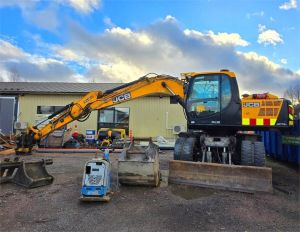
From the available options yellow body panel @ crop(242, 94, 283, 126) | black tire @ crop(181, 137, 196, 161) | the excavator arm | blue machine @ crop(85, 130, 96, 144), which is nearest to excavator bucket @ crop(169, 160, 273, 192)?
black tire @ crop(181, 137, 196, 161)

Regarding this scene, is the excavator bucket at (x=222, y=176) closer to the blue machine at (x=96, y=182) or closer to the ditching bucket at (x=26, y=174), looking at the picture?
the blue machine at (x=96, y=182)

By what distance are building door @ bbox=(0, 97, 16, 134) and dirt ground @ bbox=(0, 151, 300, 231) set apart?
1375 centimetres

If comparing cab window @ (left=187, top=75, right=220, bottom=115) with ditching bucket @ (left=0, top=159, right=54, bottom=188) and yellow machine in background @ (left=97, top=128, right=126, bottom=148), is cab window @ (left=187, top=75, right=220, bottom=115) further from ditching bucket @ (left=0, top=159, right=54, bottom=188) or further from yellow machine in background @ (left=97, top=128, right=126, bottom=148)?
yellow machine in background @ (left=97, top=128, right=126, bottom=148)

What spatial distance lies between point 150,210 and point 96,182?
47.4 inches

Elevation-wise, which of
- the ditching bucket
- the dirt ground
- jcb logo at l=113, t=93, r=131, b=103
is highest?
jcb logo at l=113, t=93, r=131, b=103

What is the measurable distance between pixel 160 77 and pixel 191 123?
2246mm

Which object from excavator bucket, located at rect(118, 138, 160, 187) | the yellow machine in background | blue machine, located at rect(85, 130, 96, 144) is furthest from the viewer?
blue machine, located at rect(85, 130, 96, 144)

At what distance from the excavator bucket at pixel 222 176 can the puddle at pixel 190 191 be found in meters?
0.14

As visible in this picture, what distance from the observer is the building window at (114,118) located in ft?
62.1

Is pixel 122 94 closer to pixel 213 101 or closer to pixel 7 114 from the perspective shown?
pixel 213 101

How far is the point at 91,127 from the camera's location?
62.3 ft

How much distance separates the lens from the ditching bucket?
23.1 ft

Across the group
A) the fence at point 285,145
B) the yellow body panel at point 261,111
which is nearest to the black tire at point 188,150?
the yellow body panel at point 261,111

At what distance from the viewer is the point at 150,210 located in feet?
18.3
